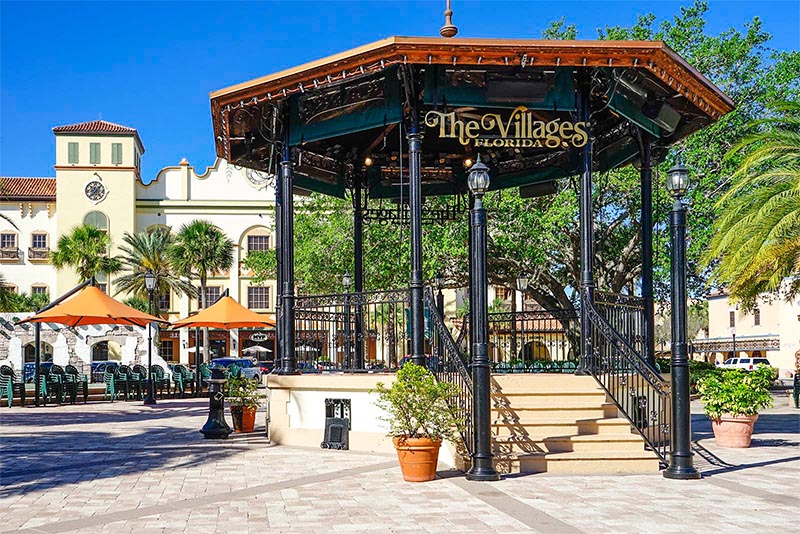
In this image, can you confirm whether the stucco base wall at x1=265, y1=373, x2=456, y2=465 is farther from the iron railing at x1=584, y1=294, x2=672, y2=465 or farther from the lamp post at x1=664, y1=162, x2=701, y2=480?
the lamp post at x1=664, y1=162, x2=701, y2=480

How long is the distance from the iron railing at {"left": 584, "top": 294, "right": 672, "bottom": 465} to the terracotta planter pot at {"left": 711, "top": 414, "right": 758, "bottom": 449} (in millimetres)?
1677

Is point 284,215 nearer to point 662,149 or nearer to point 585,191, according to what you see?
point 585,191

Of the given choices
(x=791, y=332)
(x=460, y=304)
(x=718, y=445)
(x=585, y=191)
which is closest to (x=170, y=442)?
(x=585, y=191)

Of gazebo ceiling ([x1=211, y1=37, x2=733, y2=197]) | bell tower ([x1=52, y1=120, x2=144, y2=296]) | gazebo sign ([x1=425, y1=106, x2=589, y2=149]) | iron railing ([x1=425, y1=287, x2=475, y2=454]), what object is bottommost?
iron railing ([x1=425, y1=287, x2=475, y2=454])

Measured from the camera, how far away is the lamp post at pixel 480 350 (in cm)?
946

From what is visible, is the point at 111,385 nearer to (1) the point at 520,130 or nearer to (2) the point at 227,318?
(2) the point at 227,318

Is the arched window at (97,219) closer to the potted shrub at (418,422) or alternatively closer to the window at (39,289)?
the window at (39,289)

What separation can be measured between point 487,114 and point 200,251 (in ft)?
132

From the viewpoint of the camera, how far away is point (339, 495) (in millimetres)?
8656

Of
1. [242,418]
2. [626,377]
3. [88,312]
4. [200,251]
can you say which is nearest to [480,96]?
[626,377]

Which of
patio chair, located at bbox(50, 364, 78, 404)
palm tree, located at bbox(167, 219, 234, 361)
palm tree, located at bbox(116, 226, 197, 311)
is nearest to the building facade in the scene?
palm tree, located at bbox(116, 226, 197, 311)

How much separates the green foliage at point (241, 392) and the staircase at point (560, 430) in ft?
17.6

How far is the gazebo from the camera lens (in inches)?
412

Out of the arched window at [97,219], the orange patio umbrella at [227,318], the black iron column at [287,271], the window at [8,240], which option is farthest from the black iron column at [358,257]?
the window at [8,240]
